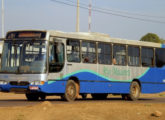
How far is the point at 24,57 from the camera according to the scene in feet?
68.3

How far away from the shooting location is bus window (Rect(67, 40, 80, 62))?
21906mm

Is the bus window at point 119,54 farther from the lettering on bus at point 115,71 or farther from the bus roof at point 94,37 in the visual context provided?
the lettering on bus at point 115,71

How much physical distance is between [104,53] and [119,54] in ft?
4.32

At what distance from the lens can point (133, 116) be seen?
533 inches

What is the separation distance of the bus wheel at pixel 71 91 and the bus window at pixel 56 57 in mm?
1011

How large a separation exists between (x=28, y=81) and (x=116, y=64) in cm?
618

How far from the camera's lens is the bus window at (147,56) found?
88.6 feet

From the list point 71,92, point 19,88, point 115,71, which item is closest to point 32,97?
point 71,92

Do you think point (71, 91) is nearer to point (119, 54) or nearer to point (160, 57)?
point (119, 54)

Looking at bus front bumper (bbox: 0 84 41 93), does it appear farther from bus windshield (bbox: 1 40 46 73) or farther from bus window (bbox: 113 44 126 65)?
bus window (bbox: 113 44 126 65)

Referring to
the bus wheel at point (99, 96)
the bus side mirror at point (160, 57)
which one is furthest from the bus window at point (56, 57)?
the bus side mirror at point (160, 57)

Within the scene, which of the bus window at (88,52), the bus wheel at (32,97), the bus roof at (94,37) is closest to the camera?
the bus roof at (94,37)

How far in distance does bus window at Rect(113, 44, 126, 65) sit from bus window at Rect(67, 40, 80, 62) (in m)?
3.12

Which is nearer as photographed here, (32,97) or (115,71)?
(32,97)
